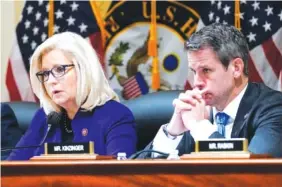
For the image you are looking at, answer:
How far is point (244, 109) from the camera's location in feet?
10.7

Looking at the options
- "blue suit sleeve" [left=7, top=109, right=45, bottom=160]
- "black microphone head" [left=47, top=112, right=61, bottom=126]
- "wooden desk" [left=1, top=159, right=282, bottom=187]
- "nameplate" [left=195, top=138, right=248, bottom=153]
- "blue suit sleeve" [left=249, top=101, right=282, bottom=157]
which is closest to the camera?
"wooden desk" [left=1, top=159, right=282, bottom=187]

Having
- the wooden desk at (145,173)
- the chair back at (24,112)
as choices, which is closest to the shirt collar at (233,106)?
the wooden desk at (145,173)

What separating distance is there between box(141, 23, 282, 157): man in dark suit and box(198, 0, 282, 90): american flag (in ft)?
5.93

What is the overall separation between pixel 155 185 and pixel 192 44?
3.98ft

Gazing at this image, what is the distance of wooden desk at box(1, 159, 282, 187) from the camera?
7.22 feet

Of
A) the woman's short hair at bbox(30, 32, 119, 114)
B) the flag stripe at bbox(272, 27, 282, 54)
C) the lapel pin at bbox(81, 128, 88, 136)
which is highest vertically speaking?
the flag stripe at bbox(272, 27, 282, 54)

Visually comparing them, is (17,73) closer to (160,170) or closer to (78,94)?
(78,94)

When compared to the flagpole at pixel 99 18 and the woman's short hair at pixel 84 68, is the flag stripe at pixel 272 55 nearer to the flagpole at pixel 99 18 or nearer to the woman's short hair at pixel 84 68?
the flagpole at pixel 99 18

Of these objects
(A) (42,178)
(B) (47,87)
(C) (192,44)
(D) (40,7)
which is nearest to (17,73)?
(D) (40,7)

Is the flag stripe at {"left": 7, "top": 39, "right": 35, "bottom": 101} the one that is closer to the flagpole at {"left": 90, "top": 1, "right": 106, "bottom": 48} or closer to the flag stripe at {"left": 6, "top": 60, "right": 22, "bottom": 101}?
the flag stripe at {"left": 6, "top": 60, "right": 22, "bottom": 101}

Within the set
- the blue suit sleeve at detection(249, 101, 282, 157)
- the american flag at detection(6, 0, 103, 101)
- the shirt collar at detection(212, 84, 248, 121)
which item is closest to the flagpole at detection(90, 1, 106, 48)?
the american flag at detection(6, 0, 103, 101)

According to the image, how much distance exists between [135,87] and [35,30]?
79 centimetres

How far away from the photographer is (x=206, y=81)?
3338 millimetres

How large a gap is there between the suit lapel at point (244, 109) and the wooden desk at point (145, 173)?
3.27 ft
